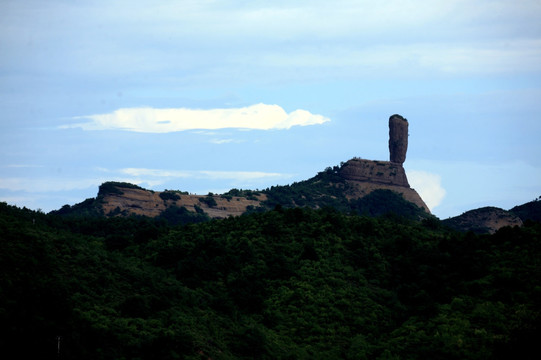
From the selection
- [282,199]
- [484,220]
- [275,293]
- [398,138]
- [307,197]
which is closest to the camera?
[275,293]

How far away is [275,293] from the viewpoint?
221 ft

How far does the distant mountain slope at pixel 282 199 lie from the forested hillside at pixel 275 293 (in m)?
76.8

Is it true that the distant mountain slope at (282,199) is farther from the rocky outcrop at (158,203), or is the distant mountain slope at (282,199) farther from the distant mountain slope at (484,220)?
the distant mountain slope at (484,220)

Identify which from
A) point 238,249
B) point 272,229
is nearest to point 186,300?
point 238,249

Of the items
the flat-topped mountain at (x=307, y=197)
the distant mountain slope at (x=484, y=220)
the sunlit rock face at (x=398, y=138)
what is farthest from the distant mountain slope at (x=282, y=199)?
the distant mountain slope at (x=484, y=220)

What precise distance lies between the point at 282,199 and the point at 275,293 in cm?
11330

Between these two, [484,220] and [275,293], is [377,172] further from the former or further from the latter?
[275,293]

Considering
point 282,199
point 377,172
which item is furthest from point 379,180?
point 282,199

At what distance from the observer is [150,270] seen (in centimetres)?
6969

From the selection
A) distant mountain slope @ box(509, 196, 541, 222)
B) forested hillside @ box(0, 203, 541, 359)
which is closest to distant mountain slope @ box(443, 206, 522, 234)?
distant mountain slope @ box(509, 196, 541, 222)

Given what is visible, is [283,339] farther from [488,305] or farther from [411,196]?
[411,196]

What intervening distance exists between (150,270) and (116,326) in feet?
64.5

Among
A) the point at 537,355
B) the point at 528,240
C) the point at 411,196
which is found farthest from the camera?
the point at 411,196

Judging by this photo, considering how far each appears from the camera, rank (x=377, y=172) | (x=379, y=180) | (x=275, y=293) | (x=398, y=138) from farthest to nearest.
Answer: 1. (x=377, y=172)
2. (x=398, y=138)
3. (x=379, y=180)
4. (x=275, y=293)
